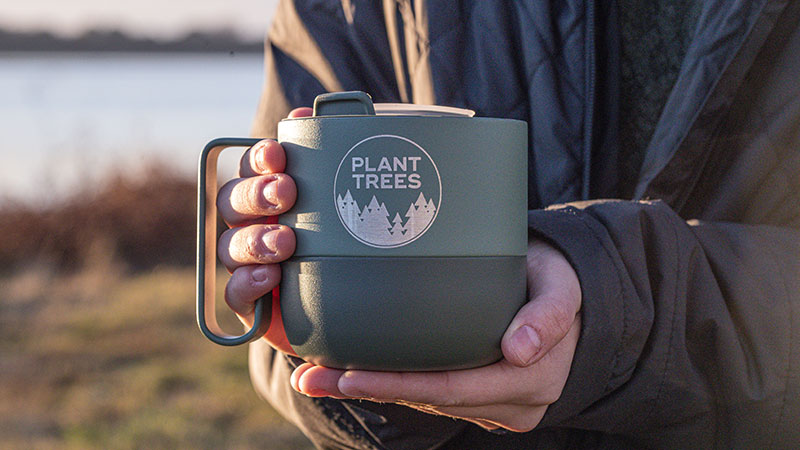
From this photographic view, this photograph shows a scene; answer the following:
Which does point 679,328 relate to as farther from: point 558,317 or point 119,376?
point 119,376

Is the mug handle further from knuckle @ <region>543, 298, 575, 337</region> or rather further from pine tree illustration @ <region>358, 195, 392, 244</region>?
knuckle @ <region>543, 298, 575, 337</region>

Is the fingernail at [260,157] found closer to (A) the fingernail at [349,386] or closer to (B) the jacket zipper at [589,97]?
(A) the fingernail at [349,386]

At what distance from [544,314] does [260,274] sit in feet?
1.24

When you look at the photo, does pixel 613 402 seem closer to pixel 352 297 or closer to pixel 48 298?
pixel 352 297

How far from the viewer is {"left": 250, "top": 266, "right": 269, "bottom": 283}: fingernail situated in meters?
1.01

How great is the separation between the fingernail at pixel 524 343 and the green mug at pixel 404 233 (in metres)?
0.03

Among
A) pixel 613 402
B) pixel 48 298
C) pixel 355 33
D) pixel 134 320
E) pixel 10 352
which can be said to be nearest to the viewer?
pixel 613 402

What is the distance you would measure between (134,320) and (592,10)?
4.34m

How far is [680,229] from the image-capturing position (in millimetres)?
1225

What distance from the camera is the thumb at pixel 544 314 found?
96 centimetres

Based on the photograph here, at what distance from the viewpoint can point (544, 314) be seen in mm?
989

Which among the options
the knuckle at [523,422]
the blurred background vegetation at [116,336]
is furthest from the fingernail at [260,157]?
the blurred background vegetation at [116,336]

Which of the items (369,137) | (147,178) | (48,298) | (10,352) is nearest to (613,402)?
(369,137)

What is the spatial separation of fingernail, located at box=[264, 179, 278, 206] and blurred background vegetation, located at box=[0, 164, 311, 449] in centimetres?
265
